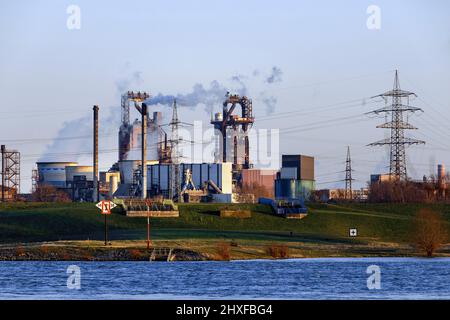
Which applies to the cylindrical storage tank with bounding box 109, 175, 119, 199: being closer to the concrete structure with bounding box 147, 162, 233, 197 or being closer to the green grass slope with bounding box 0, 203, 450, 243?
the concrete structure with bounding box 147, 162, 233, 197

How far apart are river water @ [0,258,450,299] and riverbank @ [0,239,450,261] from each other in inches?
172

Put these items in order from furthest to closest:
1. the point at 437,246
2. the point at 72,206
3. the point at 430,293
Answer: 1. the point at 72,206
2. the point at 437,246
3. the point at 430,293

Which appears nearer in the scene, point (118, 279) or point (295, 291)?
point (295, 291)

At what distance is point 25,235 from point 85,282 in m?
60.4

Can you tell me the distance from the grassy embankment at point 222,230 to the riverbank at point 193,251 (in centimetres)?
12

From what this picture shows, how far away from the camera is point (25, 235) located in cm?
12069

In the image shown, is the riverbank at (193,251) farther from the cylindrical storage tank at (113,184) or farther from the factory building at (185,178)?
the cylindrical storage tank at (113,184)

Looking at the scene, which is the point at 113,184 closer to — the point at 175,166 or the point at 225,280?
the point at 175,166

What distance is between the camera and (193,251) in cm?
9556

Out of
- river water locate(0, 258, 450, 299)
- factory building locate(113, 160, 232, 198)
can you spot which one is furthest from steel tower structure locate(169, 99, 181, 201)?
river water locate(0, 258, 450, 299)

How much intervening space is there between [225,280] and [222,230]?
62886mm

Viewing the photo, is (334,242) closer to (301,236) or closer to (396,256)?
(301,236)

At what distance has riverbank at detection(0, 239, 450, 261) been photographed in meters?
92.2
